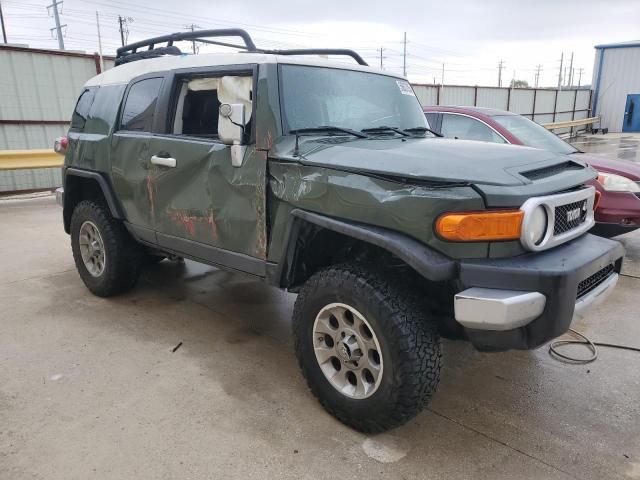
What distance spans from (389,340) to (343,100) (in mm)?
1688

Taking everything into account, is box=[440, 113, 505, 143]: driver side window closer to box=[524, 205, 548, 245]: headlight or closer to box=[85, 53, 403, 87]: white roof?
box=[85, 53, 403, 87]: white roof

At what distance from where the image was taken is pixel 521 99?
73.9 feet

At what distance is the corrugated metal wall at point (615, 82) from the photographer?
2669 centimetres

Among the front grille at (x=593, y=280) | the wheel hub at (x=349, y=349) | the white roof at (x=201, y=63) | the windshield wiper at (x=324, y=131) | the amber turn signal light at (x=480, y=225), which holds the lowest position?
the wheel hub at (x=349, y=349)

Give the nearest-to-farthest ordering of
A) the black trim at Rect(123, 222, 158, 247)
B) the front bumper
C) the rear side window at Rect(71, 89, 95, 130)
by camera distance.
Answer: the front bumper
the black trim at Rect(123, 222, 158, 247)
the rear side window at Rect(71, 89, 95, 130)

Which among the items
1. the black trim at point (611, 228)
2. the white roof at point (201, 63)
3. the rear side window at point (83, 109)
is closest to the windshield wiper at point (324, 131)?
the white roof at point (201, 63)

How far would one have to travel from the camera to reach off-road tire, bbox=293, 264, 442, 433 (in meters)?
2.42

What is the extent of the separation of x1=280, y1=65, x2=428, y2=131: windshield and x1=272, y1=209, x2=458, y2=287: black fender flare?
0.63 m

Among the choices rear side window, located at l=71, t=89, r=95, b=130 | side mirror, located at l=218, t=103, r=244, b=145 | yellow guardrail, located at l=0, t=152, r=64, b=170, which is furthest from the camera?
yellow guardrail, located at l=0, t=152, r=64, b=170

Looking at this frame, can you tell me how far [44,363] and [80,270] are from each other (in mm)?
1478

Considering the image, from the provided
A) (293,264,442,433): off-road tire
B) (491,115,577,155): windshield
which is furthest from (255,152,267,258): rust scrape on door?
(491,115,577,155): windshield

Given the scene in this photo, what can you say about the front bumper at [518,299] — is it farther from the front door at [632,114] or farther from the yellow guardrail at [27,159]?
the front door at [632,114]

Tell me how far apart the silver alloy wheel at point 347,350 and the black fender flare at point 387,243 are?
1.30 feet

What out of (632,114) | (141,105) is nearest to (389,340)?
(141,105)
